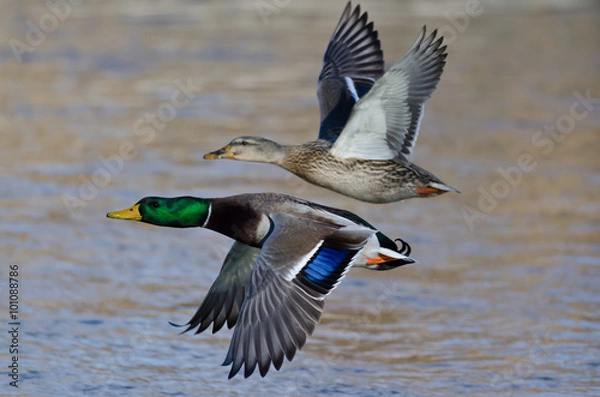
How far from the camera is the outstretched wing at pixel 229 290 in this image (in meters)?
7.12

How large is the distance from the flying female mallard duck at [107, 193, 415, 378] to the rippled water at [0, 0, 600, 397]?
81 centimetres

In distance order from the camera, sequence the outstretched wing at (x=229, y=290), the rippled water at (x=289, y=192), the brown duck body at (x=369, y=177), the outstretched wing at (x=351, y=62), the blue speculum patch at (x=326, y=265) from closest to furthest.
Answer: the blue speculum patch at (x=326, y=265) < the outstretched wing at (x=229, y=290) < the brown duck body at (x=369, y=177) < the rippled water at (x=289, y=192) < the outstretched wing at (x=351, y=62)

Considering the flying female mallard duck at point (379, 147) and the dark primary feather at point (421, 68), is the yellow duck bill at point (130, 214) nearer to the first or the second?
the flying female mallard duck at point (379, 147)

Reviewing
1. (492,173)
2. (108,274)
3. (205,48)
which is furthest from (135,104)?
(108,274)

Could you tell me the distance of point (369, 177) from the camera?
7.47m

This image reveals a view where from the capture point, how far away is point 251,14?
23.4 metres

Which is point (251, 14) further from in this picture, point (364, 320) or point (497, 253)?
point (364, 320)

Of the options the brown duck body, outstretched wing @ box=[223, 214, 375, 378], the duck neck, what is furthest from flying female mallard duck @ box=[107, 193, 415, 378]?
the duck neck

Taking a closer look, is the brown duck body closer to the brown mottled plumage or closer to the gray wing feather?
the brown mottled plumage

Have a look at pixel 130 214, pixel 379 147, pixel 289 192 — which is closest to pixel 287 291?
pixel 130 214

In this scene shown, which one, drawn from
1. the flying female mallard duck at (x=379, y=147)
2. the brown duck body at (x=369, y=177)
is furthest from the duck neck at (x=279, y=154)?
the brown duck body at (x=369, y=177)

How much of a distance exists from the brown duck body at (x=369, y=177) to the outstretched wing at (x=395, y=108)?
6cm

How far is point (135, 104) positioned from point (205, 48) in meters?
4.19

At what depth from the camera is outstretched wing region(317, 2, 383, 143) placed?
335 inches
